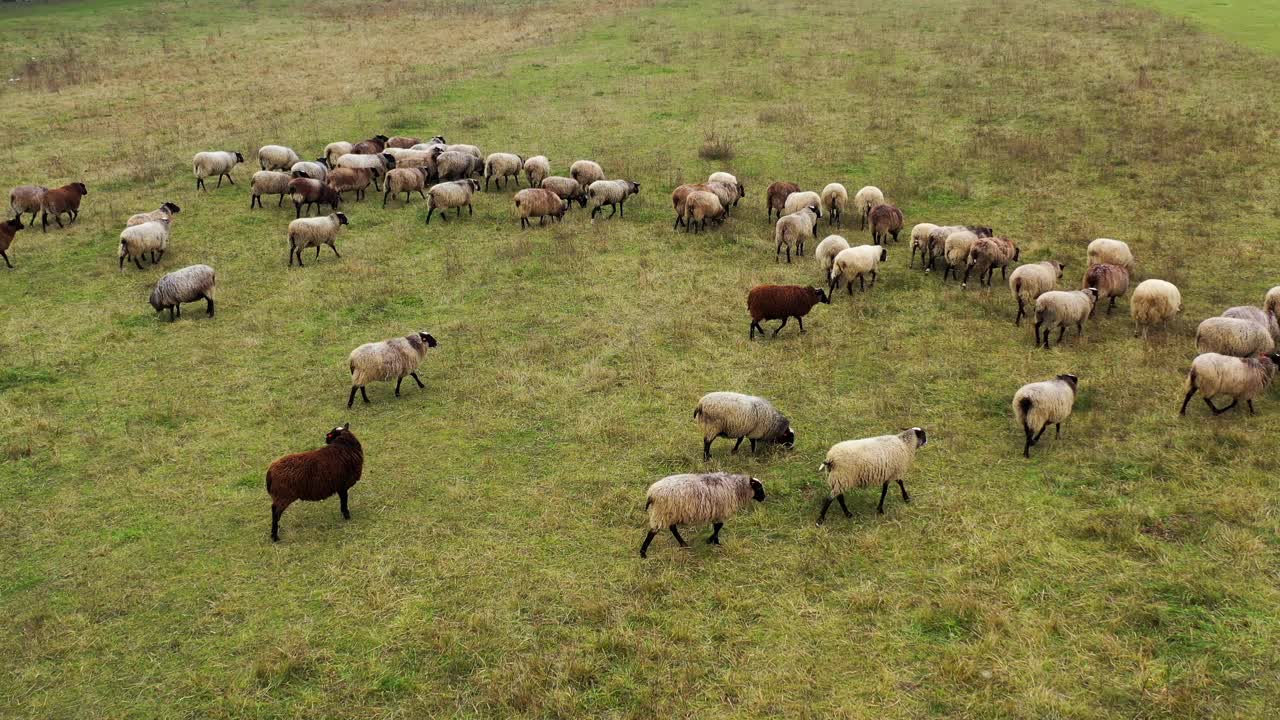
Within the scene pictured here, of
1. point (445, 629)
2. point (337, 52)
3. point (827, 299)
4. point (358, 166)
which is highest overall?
point (337, 52)

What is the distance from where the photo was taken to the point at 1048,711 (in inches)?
283

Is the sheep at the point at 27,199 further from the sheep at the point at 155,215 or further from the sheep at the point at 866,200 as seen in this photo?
the sheep at the point at 866,200

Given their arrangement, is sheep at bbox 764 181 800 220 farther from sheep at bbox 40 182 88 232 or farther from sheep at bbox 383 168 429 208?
sheep at bbox 40 182 88 232

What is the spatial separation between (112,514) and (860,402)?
10.4m

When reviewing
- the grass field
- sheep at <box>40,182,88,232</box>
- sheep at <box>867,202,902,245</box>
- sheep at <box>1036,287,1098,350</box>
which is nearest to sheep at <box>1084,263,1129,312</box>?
the grass field

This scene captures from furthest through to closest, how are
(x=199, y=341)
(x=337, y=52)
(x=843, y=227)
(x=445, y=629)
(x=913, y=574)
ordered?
(x=337, y=52)
(x=843, y=227)
(x=199, y=341)
(x=913, y=574)
(x=445, y=629)

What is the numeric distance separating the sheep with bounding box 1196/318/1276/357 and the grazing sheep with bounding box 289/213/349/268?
16.7 metres

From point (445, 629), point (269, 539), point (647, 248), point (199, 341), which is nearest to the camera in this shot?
point (445, 629)

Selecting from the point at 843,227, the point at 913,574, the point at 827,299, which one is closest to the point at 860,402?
the point at 827,299

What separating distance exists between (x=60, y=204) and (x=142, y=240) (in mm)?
4288

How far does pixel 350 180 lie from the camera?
21.2 m

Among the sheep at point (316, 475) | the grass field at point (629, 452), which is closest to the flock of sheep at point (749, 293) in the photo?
→ the sheep at point (316, 475)

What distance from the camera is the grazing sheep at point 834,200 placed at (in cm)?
1958

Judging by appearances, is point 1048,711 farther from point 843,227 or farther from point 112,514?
point 843,227
